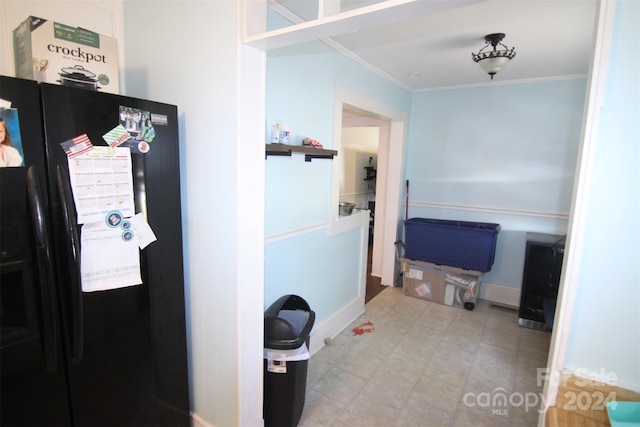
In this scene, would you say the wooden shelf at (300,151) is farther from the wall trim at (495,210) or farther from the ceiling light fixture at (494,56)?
the wall trim at (495,210)

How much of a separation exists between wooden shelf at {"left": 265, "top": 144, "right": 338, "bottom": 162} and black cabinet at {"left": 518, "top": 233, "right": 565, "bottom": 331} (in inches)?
86.1

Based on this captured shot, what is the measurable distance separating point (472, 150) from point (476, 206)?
0.66 metres

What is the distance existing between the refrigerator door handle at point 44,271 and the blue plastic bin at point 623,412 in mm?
1824

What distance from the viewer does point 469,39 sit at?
239 centimetres

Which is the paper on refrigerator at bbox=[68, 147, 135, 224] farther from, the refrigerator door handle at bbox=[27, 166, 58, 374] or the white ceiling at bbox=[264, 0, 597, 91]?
the white ceiling at bbox=[264, 0, 597, 91]

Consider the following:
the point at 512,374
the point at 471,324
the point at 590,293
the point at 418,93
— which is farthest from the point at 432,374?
the point at 418,93

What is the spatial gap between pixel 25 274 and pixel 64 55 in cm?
90

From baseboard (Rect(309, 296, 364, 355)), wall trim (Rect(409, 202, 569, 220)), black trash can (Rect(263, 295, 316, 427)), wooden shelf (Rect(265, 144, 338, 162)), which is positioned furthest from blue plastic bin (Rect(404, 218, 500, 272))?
black trash can (Rect(263, 295, 316, 427))

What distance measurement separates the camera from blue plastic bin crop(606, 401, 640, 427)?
91 centimetres

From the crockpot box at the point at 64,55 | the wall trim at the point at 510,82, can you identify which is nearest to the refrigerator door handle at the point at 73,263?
the crockpot box at the point at 64,55

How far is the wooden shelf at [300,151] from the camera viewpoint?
1962 millimetres

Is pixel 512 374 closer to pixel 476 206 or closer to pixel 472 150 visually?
pixel 476 206

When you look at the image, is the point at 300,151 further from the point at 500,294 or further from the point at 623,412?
the point at 500,294

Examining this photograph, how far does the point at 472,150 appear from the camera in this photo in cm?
377
